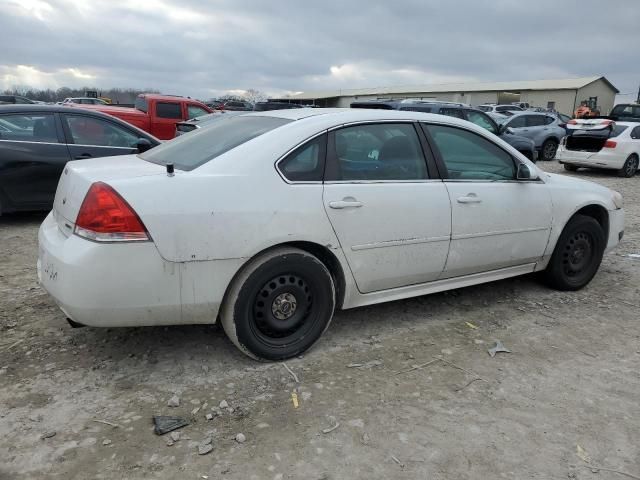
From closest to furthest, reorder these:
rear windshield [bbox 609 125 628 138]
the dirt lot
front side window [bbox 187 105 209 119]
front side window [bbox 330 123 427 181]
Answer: the dirt lot < front side window [bbox 330 123 427 181] < rear windshield [bbox 609 125 628 138] < front side window [bbox 187 105 209 119]

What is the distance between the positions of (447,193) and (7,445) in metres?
2.94

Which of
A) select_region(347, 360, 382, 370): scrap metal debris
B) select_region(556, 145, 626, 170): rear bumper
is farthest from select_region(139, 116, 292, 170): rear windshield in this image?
select_region(556, 145, 626, 170): rear bumper

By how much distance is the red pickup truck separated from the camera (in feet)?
43.3

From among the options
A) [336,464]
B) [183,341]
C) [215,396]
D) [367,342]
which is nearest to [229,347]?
[183,341]

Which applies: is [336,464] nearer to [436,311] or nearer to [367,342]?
[367,342]

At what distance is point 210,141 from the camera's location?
3.44 metres

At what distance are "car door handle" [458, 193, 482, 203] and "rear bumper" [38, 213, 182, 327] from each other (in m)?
2.06

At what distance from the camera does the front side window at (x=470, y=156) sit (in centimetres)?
382

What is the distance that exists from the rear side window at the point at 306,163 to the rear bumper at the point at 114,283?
2.86 feet

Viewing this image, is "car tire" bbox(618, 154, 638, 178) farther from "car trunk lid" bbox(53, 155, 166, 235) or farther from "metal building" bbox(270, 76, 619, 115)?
"metal building" bbox(270, 76, 619, 115)

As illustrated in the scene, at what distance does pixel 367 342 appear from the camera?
3.59 meters

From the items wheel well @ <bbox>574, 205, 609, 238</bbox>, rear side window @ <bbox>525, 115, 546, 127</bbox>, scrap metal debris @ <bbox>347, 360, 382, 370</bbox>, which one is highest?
rear side window @ <bbox>525, 115, 546, 127</bbox>

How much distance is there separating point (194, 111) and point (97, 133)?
25.7ft

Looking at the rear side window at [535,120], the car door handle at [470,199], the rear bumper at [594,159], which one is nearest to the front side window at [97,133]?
the car door handle at [470,199]
